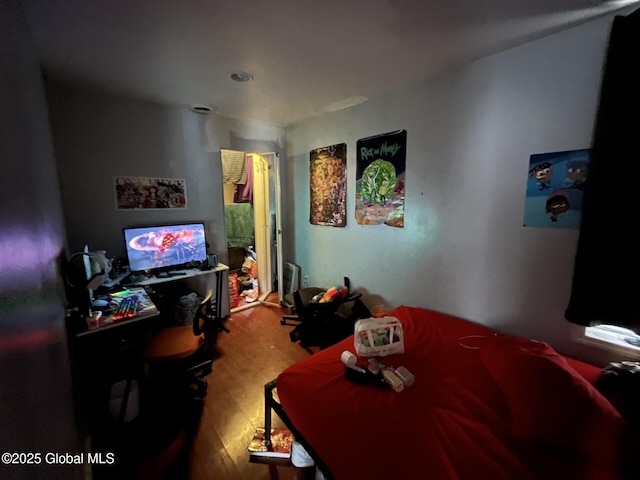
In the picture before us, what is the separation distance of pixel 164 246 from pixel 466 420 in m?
2.75

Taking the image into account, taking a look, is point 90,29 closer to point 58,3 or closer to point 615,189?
point 58,3

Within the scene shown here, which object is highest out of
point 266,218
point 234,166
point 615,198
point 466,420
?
point 234,166

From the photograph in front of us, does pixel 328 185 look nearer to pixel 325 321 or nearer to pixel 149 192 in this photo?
pixel 325 321

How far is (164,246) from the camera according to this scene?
2.58 meters

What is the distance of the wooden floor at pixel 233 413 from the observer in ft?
4.75

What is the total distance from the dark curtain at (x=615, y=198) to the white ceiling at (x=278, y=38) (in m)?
0.32

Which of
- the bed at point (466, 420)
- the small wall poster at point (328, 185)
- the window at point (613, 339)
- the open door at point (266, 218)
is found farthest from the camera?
the open door at point (266, 218)

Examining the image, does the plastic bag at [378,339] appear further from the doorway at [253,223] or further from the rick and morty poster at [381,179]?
the doorway at [253,223]

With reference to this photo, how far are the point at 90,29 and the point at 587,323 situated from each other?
10.3 feet

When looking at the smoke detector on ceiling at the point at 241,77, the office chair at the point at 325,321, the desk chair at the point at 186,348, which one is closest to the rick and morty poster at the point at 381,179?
the office chair at the point at 325,321

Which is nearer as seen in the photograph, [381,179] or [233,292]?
[381,179]

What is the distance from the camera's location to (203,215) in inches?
115

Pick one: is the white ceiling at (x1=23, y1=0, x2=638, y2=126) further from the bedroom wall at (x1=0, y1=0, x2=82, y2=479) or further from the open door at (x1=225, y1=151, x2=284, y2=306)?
the open door at (x1=225, y1=151, x2=284, y2=306)

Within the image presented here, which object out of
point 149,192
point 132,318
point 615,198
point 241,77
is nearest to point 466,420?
point 615,198
